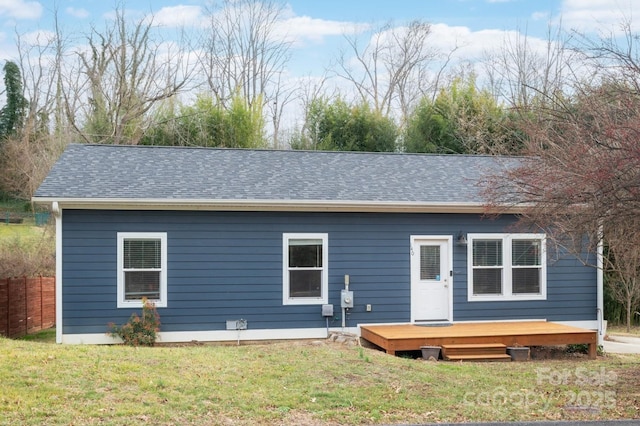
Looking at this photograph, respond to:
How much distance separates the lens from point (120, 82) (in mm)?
28859

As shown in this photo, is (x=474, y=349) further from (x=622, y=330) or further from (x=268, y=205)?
(x=622, y=330)

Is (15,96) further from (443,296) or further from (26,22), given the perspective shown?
(443,296)

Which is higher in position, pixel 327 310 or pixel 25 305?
pixel 327 310

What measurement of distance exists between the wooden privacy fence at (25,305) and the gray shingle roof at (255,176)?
3.35m

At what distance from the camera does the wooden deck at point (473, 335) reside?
475 inches

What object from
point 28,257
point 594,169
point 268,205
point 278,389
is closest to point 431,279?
point 268,205

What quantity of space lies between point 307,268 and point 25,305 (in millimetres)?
7248

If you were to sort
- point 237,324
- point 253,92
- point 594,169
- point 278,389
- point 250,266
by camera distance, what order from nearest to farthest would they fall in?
point 594,169, point 278,389, point 237,324, point 250,266, point 253,92

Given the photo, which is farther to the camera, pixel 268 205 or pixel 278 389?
pixel 268 205

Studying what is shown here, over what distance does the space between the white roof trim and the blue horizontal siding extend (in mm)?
169

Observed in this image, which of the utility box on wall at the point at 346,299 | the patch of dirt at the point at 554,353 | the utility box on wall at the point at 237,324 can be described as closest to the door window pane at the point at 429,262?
the utility box on wall at the point at 346,299

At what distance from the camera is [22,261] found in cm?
2041

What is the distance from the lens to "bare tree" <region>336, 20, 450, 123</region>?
35062 mm

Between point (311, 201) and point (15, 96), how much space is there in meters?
28.1
